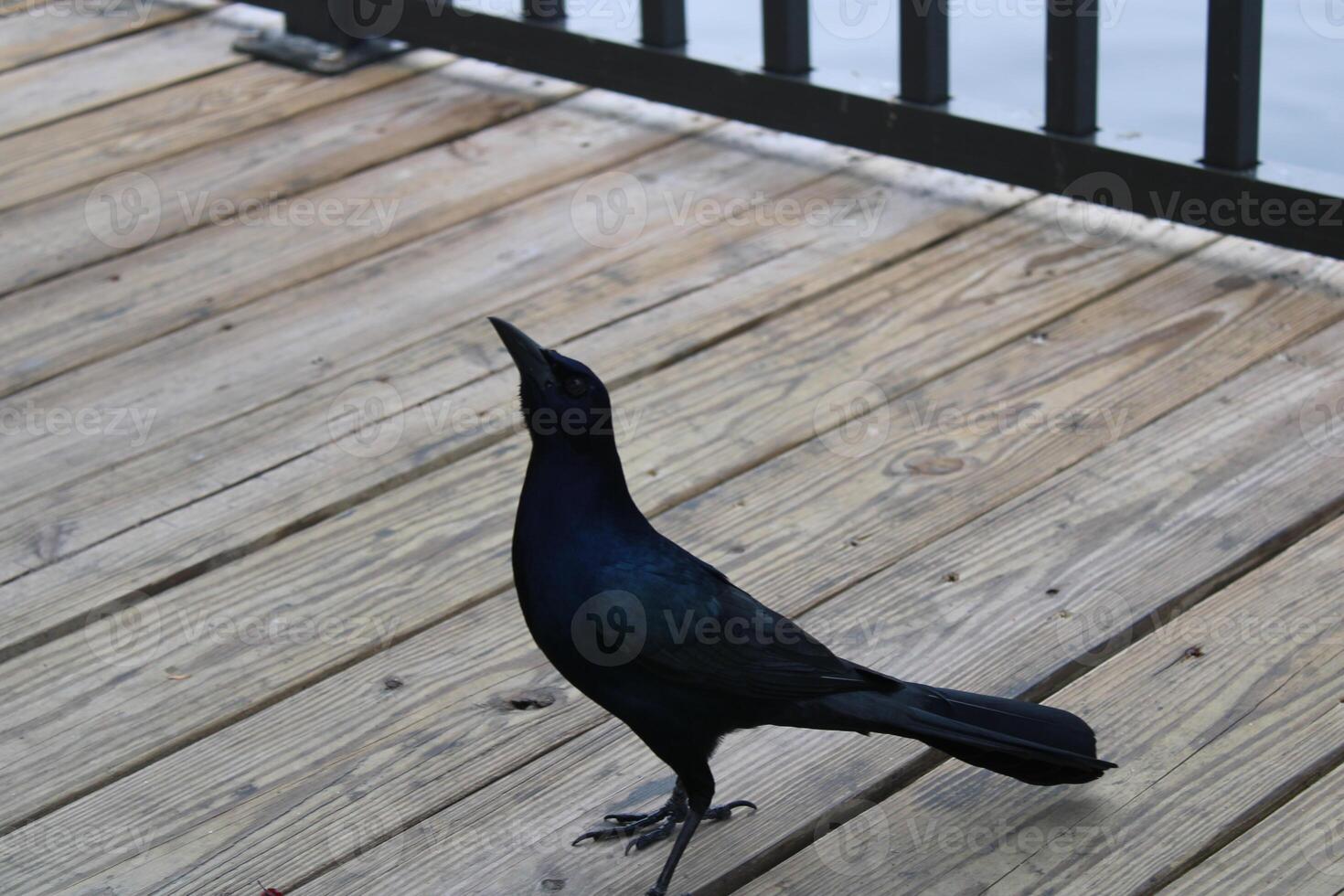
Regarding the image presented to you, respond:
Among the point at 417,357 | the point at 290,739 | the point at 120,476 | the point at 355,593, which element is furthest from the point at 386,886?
the point at 417,357

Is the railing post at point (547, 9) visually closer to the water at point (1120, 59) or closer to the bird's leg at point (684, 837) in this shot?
the water at point (1120, 59)

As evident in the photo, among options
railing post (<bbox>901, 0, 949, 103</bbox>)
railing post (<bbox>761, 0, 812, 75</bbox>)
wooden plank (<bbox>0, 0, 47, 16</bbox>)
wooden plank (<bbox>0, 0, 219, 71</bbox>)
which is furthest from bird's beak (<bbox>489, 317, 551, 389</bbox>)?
wooden plank (<bbox>0, 0, 47, 16</bbox>)

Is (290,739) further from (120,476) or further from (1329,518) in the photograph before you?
(1329,518)

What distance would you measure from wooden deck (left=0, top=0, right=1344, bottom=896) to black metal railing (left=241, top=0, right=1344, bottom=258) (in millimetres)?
69

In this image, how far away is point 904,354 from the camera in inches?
93.7

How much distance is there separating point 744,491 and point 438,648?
0.46m

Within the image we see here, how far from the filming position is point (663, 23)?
312cm

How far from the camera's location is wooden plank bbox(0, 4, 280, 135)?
11.3ft

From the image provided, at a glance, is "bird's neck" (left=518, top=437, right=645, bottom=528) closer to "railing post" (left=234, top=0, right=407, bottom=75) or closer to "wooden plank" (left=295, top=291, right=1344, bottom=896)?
"wooden plank" (left=295, top=291, right=1344, bottom=896)

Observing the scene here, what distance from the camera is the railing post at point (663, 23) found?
311 centimetres
